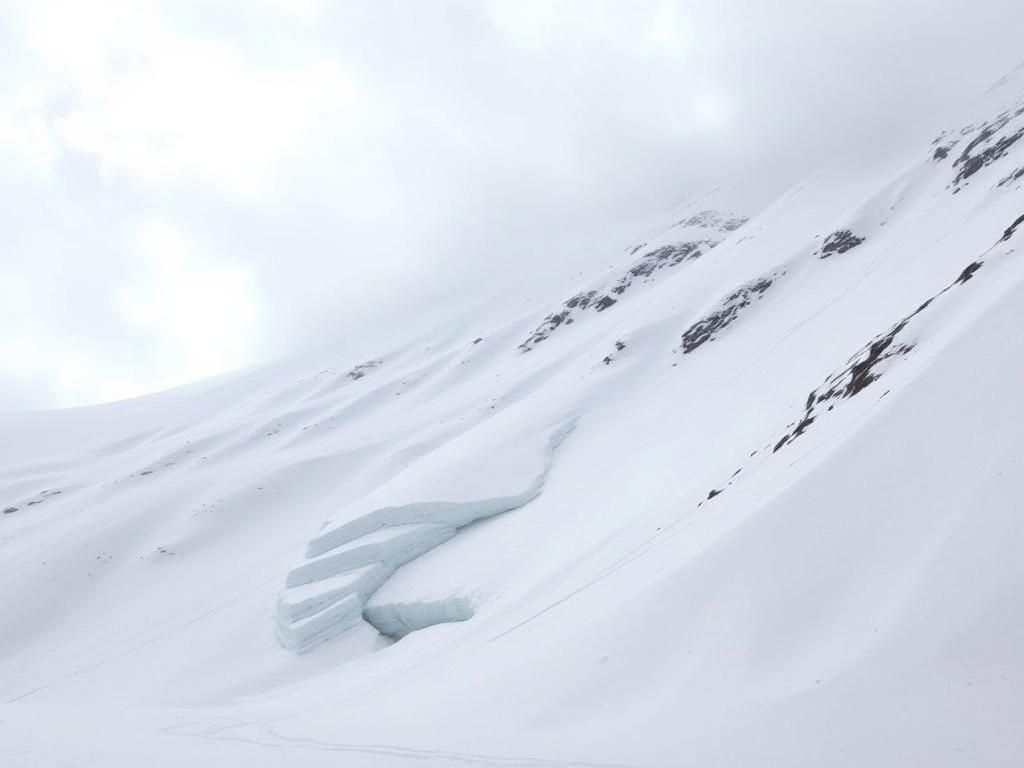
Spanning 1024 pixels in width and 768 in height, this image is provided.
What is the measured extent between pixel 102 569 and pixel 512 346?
41752 mm

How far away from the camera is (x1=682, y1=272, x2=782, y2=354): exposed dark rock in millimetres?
38375

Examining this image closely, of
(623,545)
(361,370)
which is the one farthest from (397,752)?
(361,370)

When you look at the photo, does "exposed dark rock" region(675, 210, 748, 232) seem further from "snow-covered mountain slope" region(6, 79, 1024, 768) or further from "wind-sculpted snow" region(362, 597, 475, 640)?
"wind-sculpted snow" region(362, 597, 475, 640)

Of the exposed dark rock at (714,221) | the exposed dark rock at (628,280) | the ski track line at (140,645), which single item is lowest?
the ski track line at (140,645)

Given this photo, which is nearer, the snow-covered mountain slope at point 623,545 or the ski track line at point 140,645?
the snow-covered mountain slope at point 623,545

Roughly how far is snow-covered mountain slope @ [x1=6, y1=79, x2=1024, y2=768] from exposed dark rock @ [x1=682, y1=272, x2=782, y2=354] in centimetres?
28

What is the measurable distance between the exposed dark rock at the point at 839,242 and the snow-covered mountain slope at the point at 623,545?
1.85ft

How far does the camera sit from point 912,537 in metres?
6.16

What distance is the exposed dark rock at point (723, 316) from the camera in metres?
38.4

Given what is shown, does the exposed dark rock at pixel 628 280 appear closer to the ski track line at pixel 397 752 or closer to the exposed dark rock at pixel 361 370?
the exposed dark rock at pixel 361 370

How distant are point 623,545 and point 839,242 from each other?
3852 cm

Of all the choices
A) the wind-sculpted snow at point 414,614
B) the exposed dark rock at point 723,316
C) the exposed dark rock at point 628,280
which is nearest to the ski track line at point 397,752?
the wind-sculpted snow at point 414,614

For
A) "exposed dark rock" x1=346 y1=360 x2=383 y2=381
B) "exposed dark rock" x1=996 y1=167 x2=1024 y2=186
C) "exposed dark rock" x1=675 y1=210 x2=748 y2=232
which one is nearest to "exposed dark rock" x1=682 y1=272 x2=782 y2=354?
"exposed dark rock" x1=996 y1=167 x2=1024 y2=186

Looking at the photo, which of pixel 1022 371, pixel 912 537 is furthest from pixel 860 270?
pixel 912 537
